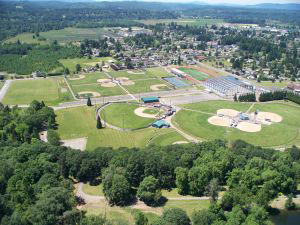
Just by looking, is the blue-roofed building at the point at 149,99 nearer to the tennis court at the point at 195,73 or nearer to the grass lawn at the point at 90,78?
the grass lawn at the point at 90,78

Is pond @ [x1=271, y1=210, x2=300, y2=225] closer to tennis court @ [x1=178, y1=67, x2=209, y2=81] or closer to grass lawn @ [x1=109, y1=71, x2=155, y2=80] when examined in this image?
tennis court @ [x1=178, y1=67, x2=209, y2=81]

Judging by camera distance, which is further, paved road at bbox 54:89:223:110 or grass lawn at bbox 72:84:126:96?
grass lawn at bbox 72:84:126:96

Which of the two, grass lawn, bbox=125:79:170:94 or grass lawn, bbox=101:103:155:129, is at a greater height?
grass lawn, bbox=125:79:170:94

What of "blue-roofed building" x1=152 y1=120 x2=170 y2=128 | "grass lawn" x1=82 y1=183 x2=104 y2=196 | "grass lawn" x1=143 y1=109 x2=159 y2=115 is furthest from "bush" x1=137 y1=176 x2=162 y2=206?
"grass lawn" x1=143 y1=109 x2=159 y2=115

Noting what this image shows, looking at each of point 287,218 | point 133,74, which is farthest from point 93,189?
point 133,74

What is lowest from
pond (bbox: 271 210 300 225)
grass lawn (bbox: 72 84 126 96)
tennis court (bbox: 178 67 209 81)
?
pond (bbox: 271 210 300 225)

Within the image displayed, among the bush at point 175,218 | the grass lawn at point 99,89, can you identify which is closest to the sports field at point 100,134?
the grass lawn at point 99,89
